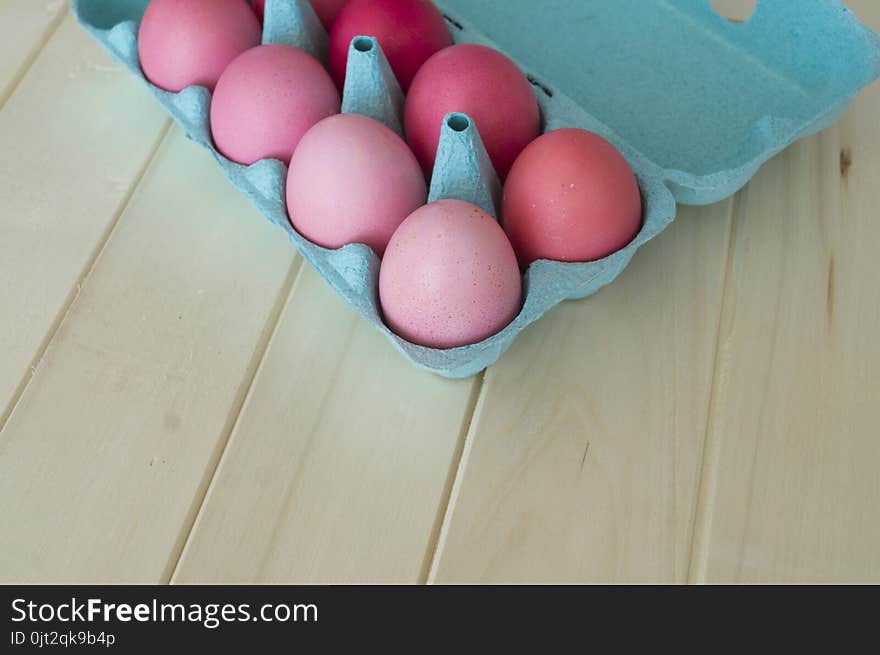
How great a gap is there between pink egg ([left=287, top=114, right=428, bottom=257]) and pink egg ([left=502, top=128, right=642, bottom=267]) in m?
0.10

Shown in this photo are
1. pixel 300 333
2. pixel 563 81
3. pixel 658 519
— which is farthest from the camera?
pixel 563 81

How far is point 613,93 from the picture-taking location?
0.94 metres

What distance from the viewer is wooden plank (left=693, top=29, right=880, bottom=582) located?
0.69 meters

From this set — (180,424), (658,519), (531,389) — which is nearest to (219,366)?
(180,424)

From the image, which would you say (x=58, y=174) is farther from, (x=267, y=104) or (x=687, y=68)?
(x=687, y=68)

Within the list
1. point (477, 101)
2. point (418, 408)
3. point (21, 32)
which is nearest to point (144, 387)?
point (418, 408)

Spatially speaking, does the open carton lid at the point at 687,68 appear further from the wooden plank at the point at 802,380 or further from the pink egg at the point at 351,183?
the pink egg at the point at 351,183

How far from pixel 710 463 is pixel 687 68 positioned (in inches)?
17.7

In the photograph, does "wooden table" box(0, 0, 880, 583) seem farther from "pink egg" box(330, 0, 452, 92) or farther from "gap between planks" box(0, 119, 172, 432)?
"pink egg" box(330, 0, 452, 92)

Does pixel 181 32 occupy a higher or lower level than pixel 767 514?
higher

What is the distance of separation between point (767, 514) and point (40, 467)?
58 cm

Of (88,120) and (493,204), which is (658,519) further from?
(88,120)

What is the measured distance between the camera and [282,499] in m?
0.72

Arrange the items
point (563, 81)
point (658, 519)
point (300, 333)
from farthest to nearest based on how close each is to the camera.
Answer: point (563, 81), point (300, 333), point (658, 519)
